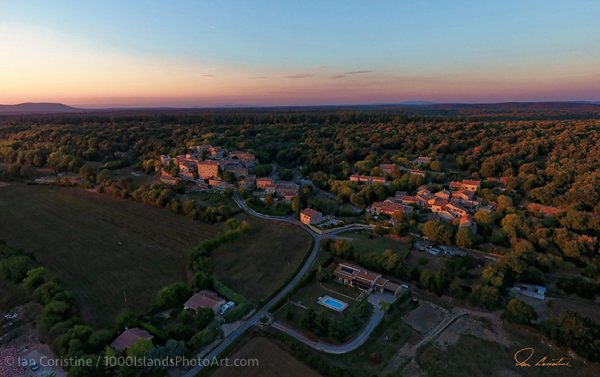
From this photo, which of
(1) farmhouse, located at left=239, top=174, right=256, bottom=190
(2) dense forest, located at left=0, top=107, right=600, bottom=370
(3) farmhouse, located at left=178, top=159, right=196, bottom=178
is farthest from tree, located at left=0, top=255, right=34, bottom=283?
(3) farmhouse, located at left=178, top=159, right=196, bottom=178

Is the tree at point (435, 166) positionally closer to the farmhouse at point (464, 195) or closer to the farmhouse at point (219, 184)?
the farmhouse at point (464, 195)

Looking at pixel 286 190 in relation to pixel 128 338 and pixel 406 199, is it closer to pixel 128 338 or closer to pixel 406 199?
pixel 406 199

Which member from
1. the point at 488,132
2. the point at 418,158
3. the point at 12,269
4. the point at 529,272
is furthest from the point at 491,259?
the point at 488,132

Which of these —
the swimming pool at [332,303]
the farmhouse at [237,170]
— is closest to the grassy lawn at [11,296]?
the swimming pool at [332,303]

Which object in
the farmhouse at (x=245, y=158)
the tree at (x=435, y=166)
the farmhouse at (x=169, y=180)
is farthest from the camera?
the farmhouse at (x=245, y=158)

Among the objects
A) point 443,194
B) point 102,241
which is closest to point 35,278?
point 102,241
